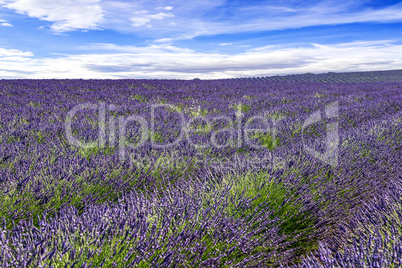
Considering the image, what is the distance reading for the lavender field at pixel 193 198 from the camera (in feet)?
4.93

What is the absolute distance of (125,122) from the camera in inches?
195

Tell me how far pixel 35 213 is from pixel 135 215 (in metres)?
0.97

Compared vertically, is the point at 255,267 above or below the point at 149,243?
below

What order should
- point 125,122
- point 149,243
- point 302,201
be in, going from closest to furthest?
point 149,243 → point 302,201 → point 125,122

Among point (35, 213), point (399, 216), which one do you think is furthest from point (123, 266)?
point (399, 216)

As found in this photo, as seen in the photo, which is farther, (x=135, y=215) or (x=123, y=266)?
(x=135, y=215)

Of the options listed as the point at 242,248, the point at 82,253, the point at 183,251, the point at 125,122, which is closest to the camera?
A: the point at 82,253

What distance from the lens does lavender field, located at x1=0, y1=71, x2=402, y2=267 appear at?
1.50 meters

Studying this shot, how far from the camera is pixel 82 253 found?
1.36 meters

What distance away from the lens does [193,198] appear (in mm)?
2170

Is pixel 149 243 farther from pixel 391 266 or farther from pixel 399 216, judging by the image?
pixel 399 216

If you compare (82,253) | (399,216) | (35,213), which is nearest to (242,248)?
(82,253)

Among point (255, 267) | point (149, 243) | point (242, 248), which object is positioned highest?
point (149, 243)

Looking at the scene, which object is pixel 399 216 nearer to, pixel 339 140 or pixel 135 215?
pixel 135 215
